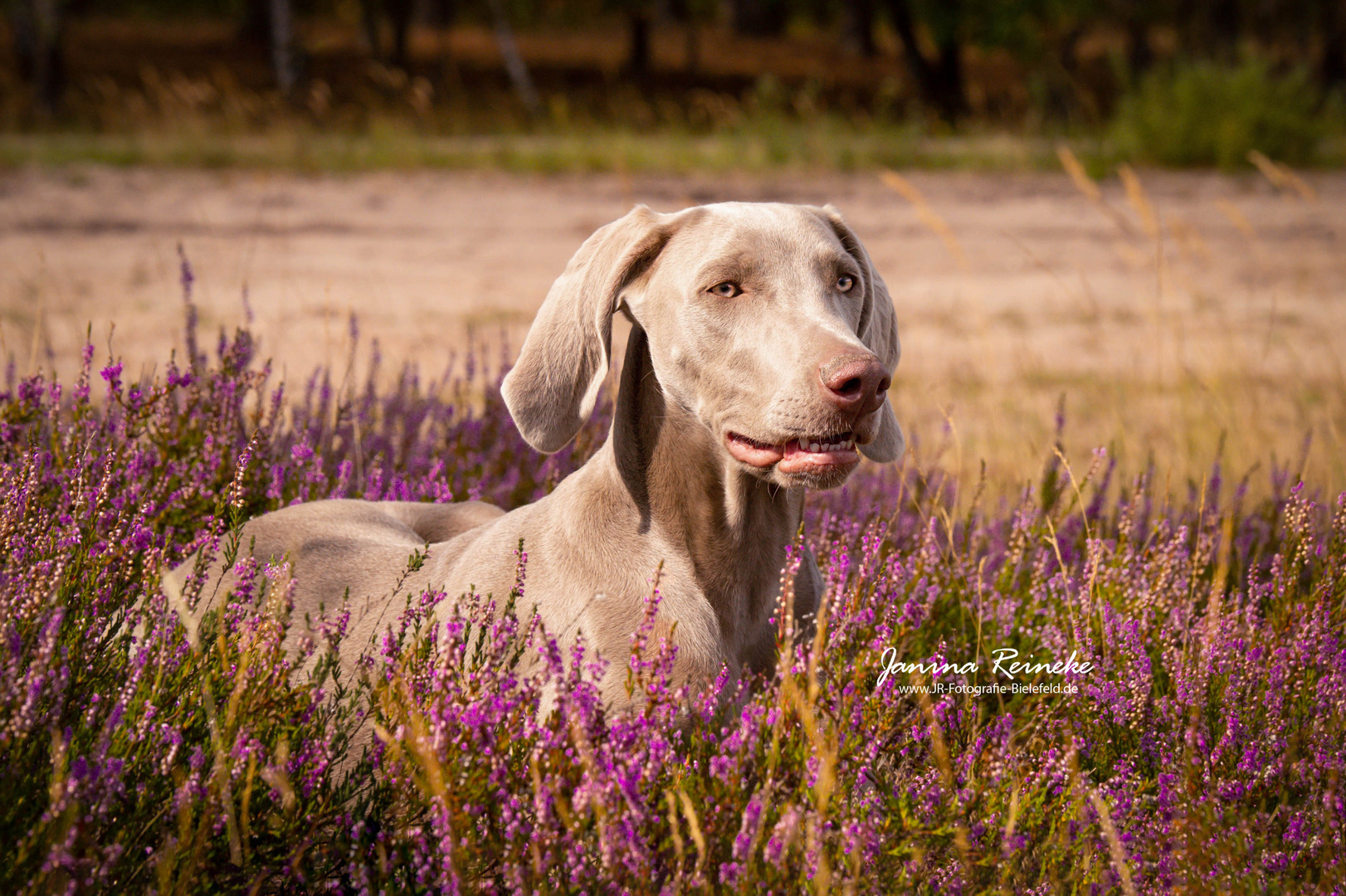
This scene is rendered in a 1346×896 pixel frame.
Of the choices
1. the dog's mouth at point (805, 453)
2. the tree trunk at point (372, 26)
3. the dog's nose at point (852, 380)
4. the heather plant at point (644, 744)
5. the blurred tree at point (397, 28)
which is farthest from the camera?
the tree trunk at point (372, 26)

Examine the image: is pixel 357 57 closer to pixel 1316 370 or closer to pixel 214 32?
pixel 214 32

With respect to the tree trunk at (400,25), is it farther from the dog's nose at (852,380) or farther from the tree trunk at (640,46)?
the dog's nose at (852,380)

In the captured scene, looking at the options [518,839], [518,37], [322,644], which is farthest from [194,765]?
[518,37]

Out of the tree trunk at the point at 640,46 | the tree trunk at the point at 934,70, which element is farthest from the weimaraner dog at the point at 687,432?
the tree trunk at the point at 640,46

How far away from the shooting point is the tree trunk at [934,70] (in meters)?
25.1

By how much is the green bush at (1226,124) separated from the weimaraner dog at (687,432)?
15.3 metres

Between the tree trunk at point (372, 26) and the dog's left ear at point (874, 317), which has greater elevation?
the tree trunk at point (372, 26)

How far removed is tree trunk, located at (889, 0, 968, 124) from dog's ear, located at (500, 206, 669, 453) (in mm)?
23005

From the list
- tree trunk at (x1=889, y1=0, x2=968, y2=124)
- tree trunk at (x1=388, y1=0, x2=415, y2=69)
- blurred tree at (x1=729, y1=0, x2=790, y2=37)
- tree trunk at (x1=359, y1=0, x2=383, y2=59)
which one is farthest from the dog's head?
blurred tree at (x1=729, y1=0, x2=790, y2=37)

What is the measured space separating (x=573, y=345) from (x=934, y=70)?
88.4 feet

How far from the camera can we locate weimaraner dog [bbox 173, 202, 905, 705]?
2.40 meters

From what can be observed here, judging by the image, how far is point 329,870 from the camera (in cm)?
203

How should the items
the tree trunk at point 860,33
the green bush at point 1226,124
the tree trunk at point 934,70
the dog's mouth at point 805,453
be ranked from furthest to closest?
1. the tree trunk at point 860,33
2. the tree trunk at point 934,70
3. the green bush at point 1226,124
4. the dog's mouth at point 805,453

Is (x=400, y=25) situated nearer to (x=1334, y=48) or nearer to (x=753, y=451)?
(x=1334, y=48)
